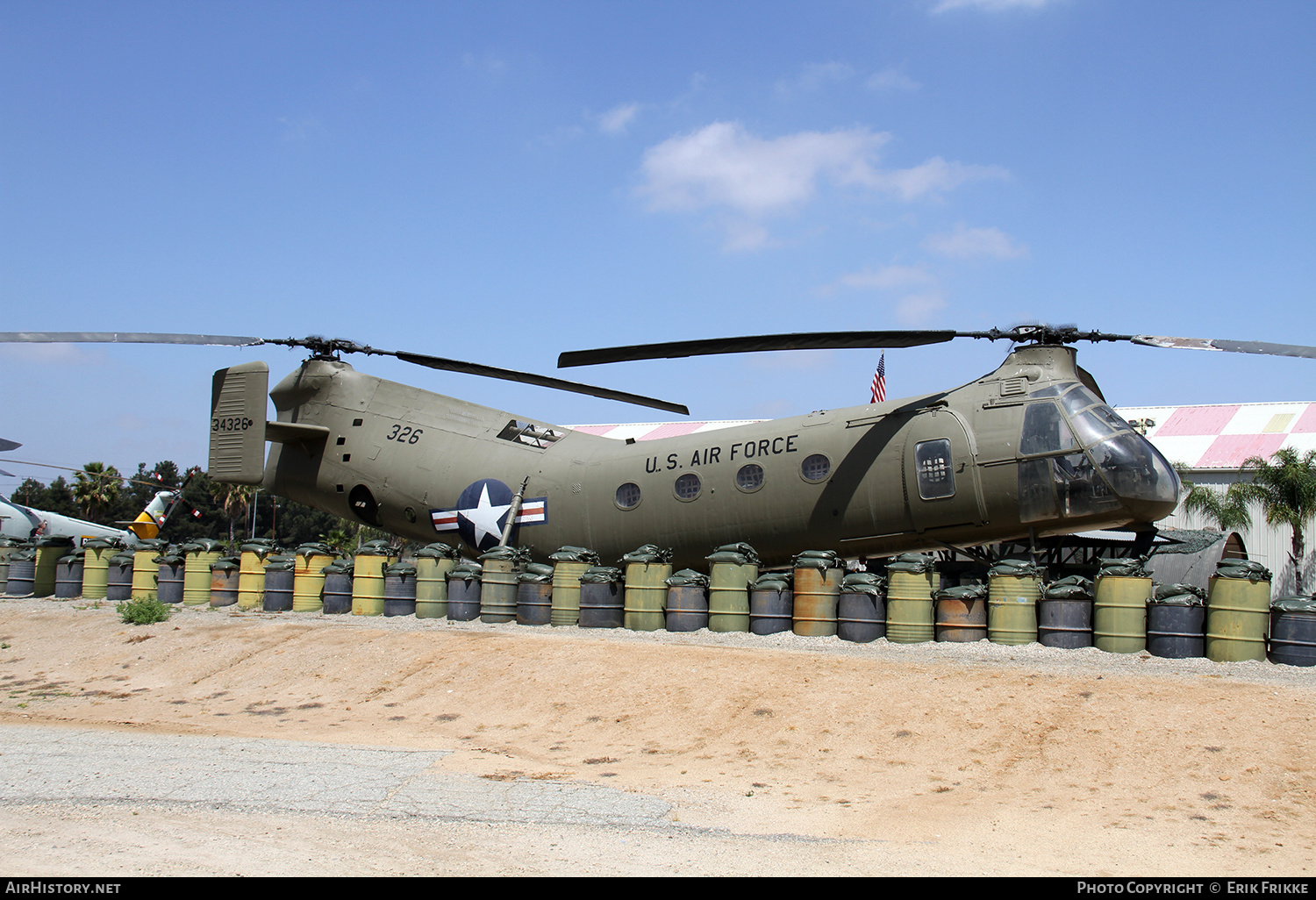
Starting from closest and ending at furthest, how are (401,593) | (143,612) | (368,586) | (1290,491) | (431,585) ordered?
(431,585) < (401,593) < (143,612) < (368,586) < (1290,491)

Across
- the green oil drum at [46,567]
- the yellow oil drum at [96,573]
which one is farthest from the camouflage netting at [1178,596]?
the green oil drum at [46,567]

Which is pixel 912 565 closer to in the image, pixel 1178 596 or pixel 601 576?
pixel 1178 596

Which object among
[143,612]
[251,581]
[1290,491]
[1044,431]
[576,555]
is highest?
[1290,491]

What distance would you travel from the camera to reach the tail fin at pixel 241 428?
59.1 feet

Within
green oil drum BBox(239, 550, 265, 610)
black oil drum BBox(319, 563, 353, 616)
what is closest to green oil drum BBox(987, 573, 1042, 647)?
black oil drum BBox(319, 563, 353, 616)

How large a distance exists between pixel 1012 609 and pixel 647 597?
5136 mm

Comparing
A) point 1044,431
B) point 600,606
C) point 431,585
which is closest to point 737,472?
point 600,606

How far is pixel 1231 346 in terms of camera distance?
12.2 meters

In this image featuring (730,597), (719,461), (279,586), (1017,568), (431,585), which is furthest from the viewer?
(279,586)

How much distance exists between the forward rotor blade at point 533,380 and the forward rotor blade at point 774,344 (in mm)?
4291

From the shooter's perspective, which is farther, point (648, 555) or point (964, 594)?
point (648, 555)

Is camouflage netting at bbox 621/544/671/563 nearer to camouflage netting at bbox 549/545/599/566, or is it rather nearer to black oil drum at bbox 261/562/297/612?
camouflage netting at bbox 549/545/599/566

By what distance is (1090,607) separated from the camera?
11570 millimetres
